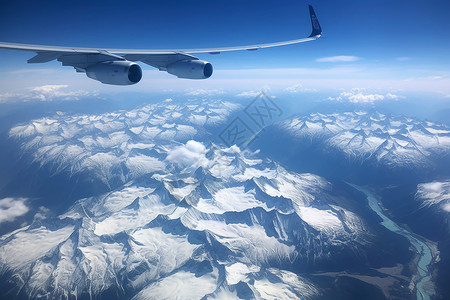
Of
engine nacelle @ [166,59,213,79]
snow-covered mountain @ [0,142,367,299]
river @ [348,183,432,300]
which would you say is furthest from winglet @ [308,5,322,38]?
river @ [348,183,432,300]

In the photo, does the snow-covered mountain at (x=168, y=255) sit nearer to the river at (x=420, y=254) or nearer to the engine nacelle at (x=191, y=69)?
the river at (x=420, y=254)

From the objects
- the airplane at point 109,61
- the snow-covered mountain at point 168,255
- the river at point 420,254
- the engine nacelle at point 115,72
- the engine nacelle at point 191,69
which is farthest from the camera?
the snow-covered mountain at point 168,255

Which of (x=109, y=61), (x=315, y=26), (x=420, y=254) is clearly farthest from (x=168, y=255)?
(x=420, y=254)

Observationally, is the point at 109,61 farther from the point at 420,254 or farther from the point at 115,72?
the point at 420,254

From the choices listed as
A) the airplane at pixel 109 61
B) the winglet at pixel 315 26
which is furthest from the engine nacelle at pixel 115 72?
the winglet at pixel 315 26

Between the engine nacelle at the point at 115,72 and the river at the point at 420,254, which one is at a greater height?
the engine nacelle at the point at 115,72

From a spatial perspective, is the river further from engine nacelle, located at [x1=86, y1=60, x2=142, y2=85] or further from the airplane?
engine nacelle, located at [x1=86, y1=60, x2=142, y2=85]
